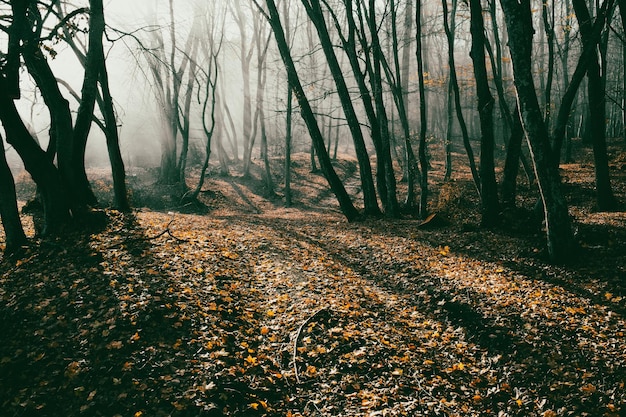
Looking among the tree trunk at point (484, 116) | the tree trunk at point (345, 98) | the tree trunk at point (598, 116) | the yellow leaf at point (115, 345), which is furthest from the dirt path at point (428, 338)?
the tree trunk at point (598, 116)

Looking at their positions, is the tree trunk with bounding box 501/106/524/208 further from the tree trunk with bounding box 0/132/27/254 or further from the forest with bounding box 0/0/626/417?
the tree trunk with bounding box 0/132/27/254

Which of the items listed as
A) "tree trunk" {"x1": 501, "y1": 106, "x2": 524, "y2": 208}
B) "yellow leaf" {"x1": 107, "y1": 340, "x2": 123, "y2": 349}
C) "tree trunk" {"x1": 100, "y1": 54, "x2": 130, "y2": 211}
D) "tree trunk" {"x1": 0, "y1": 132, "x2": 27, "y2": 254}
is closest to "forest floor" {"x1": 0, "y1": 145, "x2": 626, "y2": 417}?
"yellow leaf" {"x1": 107, "y1": 340, "x2": 123, "y2": 349}

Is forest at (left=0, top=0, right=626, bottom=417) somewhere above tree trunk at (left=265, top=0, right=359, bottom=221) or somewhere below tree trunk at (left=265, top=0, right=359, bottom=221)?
below

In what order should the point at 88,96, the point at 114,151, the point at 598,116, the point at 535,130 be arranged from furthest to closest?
the point at 114,151, the point at 598,116, the point at 88,96, the point at 535,130

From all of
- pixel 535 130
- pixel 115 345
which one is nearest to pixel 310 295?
pixel 115 345

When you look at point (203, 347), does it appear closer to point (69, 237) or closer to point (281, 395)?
point (281, 395)

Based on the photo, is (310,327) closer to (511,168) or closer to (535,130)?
(535,130)

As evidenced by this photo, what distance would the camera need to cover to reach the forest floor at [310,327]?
4.47m

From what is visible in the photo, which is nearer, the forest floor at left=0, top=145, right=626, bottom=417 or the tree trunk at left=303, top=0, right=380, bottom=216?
the forest floor at left=0, top=145, right=626, bottom=417

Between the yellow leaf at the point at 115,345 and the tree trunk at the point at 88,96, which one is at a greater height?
the tree trunk at the point at 88,96

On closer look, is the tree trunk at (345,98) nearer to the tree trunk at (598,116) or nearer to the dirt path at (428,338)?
the dirt path at (428,338)

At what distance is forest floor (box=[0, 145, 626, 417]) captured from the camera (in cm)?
447

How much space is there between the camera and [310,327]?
19.3ft

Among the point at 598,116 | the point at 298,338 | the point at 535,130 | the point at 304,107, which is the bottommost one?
the point at 298,338
